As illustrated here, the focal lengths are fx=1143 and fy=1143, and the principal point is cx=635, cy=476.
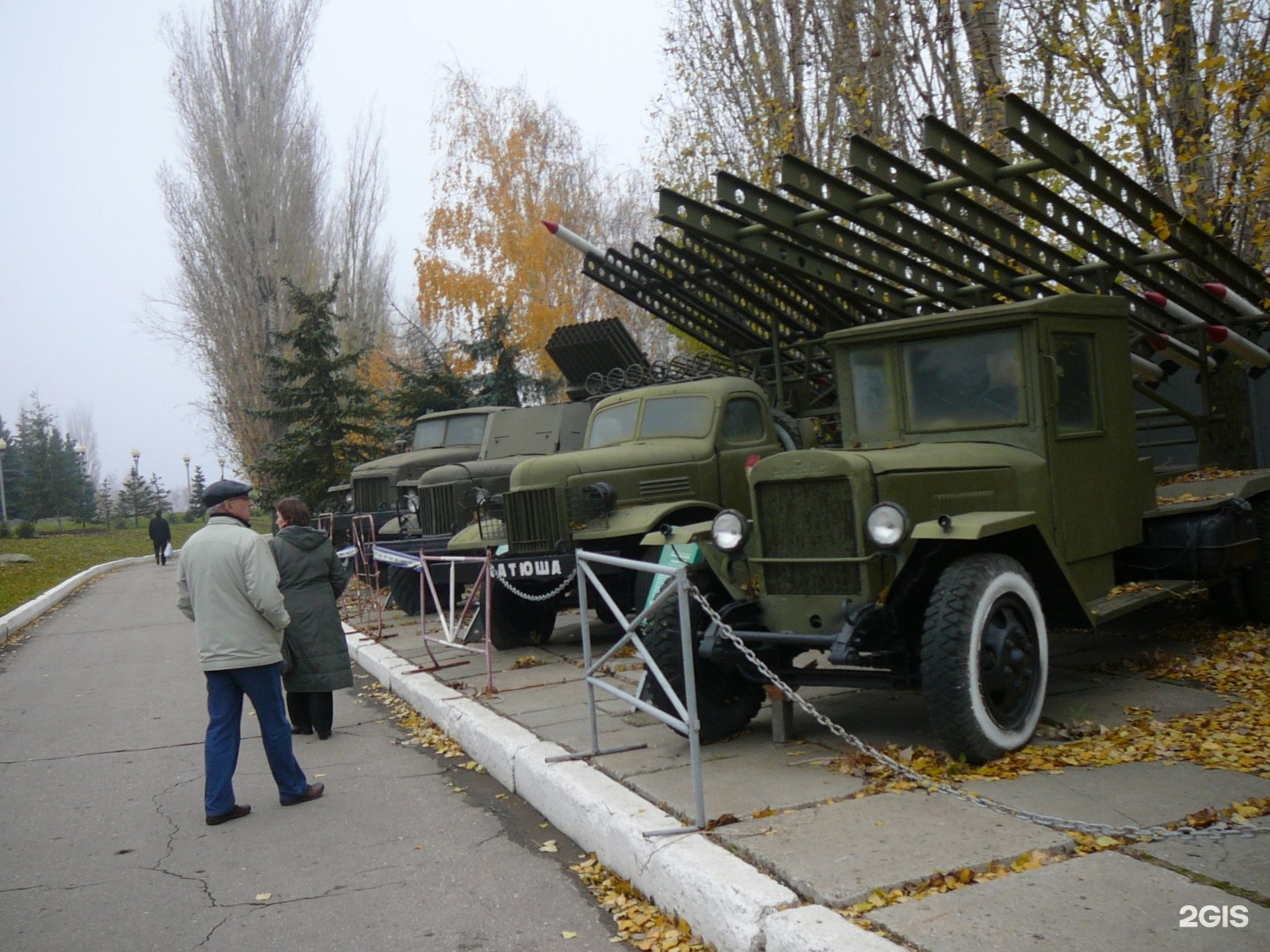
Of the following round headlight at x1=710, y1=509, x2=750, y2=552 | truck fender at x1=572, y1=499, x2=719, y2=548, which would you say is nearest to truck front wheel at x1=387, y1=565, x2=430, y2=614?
truck fender at x1=572, y1=499, x2=719, y2=548

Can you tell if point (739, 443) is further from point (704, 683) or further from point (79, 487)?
point (79, 487)

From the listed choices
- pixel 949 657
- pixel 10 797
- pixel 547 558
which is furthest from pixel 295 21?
pixel 949 657

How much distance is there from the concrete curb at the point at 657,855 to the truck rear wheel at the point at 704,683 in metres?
0.65

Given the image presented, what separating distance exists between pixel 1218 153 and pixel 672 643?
7.13 meters

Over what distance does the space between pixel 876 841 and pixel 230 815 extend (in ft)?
11.7

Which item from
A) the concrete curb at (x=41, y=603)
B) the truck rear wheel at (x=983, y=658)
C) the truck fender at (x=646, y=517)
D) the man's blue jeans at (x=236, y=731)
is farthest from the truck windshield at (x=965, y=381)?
the concrete curb at (x=41, y=603)

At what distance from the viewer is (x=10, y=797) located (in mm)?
6859

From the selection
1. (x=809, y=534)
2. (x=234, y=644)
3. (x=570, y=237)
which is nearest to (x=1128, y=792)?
(x=809, y=534)

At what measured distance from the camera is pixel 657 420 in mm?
10766

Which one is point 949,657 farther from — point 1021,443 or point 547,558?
point 547,558

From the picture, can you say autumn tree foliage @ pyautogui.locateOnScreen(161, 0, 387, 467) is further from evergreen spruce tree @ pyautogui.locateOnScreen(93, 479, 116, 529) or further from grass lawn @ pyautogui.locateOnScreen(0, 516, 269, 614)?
evergreen spruce tree @ pyautogui.locateOnScreen(93, 479, 116, 529)

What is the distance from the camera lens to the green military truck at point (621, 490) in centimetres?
972

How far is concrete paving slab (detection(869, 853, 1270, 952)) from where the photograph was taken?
3.36 m

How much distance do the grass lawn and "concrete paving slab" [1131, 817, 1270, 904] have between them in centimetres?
1636
